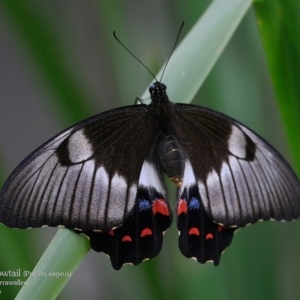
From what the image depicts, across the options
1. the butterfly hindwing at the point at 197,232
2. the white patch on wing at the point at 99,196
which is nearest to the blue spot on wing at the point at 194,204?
the butterfly hindwing at the point at 197,232

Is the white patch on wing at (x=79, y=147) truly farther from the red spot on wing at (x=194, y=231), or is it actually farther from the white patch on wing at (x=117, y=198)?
the red spot on wing at (x=194, y=231)

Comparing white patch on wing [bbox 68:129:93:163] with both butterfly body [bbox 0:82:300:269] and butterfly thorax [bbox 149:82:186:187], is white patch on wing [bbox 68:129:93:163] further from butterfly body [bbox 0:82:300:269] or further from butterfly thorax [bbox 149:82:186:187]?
butterfly thorax [bbox 149:82:186:187]

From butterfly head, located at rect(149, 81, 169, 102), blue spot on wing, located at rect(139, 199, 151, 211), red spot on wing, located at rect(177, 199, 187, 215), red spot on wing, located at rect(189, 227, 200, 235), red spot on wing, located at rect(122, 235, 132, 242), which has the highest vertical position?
butterfly head, located at rect(149, 81, 169, 102)

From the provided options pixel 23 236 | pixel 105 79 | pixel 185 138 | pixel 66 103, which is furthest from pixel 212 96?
pixel 105 79

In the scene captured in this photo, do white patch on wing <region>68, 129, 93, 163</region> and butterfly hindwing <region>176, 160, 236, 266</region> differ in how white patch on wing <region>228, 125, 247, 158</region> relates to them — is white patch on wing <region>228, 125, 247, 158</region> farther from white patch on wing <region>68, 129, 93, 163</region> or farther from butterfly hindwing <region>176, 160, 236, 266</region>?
white patch on wing <region>68, 129, 93, 163</region>

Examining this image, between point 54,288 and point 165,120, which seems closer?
point 54,288

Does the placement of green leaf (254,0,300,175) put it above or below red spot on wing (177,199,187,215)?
above

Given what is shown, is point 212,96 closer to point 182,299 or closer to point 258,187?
point 258,187

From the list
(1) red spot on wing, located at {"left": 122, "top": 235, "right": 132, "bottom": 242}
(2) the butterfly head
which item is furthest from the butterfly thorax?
(1) red spot on wing, located at {"left": 122, "top": 235, "right": 132, "bottom": 242}
